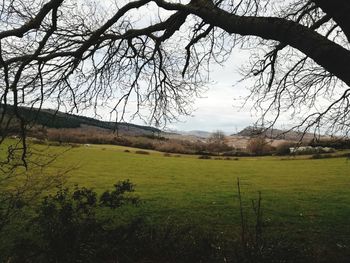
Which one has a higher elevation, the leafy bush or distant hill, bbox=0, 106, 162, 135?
distant hill, bbox=0, 106, 162, 135

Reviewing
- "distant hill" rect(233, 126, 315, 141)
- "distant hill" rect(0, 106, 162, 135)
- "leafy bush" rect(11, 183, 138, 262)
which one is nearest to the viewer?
"leafy bush" rect(11, 183, 138, 262)

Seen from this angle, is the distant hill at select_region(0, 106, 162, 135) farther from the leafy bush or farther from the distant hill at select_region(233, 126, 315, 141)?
the distant hill at select_region(233, 126, 315, 141)

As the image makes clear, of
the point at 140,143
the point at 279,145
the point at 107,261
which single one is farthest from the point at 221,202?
the point at 140,143

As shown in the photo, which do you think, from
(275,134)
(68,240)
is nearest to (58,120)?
(68,240)

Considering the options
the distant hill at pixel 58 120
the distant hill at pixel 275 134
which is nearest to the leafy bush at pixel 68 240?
the distant hill at pixel 58 120

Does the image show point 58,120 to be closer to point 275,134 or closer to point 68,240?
point 68,240

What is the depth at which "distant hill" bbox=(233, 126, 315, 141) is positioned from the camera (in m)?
8.30

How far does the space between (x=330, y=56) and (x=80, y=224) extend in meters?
5.82

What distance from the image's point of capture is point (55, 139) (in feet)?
29.8

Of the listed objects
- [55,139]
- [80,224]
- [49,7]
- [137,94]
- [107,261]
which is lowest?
[107,261]

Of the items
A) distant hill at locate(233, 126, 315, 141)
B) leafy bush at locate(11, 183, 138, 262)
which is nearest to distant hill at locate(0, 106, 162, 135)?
leafy bush at locate(11, 183, 138, 262)

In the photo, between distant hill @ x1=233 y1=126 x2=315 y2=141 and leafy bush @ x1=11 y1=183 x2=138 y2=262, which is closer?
leafy bush @ x1=11 y1=183 x2=138 y2=262

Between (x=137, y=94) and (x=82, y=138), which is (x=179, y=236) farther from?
(x=82, y=138)

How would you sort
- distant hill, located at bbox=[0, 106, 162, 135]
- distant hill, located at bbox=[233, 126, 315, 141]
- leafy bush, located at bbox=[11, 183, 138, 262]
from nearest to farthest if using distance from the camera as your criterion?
leafy bush, located at bbox=[11, 183, 138, 262]
distant hill, located at bbox=[0, 106, 162, 135]
distant hill, located at bbox=[233, 126, 315, 141]
